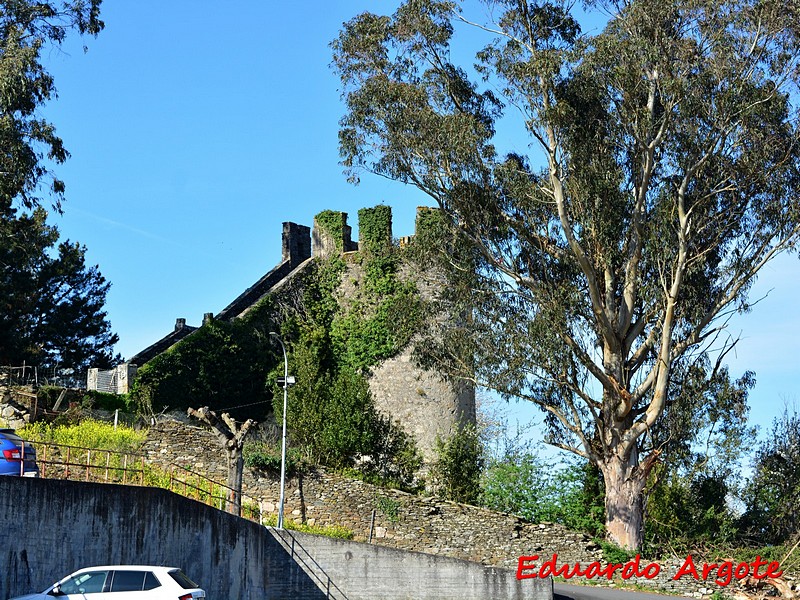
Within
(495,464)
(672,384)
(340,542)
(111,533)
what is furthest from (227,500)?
(672,384)

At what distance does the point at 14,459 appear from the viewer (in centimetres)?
2130

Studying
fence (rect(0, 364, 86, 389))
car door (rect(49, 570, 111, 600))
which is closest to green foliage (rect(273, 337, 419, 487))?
fence (rect(0, 364, 86, 389))

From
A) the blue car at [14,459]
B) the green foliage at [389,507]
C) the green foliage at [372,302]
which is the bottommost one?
the green foliage at [389,507]

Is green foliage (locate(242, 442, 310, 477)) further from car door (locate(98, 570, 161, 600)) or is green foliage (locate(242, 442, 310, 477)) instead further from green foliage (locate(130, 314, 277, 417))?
car door (locate(98, 570, 161, 600))

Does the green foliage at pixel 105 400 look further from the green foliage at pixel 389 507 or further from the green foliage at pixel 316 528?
the green foliage at pixel 389 507

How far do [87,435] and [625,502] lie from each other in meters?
15.3

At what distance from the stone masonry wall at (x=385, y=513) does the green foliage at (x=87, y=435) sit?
2.36 feet

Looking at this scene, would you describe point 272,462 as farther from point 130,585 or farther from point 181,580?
point 130,585

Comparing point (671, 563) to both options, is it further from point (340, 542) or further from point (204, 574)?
point (204, 574)

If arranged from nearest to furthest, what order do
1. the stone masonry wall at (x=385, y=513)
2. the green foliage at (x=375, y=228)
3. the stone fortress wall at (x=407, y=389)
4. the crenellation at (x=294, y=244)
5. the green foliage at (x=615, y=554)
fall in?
the green foliage at (x=615, y=554) → the stone masonry wall at (x=385, y=513) → the stone fortress wall at (x=407, y=389) → the green foliage at (x=375, y=228) → the crenellation at (x=294, y=244)

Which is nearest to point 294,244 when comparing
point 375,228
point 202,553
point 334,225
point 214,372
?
point 334,225

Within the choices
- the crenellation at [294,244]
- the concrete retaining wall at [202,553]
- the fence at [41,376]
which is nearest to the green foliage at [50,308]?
the fence at [41,376]

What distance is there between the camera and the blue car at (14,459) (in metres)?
21.2

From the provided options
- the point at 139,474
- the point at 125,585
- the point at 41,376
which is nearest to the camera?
the point at 125,585
